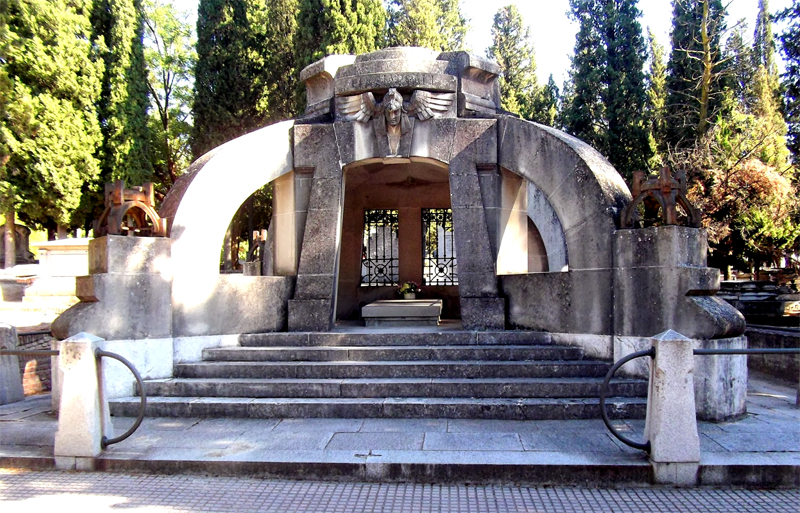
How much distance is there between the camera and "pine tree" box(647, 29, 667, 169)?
79.4 ft

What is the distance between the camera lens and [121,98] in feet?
79.8

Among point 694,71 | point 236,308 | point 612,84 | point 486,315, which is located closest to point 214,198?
point 236,308

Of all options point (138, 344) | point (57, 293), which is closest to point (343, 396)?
point (138, 344)

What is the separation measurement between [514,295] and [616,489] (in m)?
3.56

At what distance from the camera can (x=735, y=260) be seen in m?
17.8

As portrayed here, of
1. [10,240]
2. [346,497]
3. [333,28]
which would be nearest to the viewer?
[346,497]

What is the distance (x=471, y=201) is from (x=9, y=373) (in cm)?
661

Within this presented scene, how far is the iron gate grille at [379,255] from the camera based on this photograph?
12.0 m

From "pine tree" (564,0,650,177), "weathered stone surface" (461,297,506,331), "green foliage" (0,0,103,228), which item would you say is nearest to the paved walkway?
"weathered stone surface" (461,297,506,331)

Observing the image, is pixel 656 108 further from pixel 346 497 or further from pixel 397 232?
pixel 346 497

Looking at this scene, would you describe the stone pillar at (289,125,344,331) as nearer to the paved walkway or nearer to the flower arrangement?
the paved walkway

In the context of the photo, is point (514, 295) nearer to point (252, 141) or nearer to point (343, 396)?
point (343, 396)

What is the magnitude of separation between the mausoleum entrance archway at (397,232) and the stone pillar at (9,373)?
5.44m

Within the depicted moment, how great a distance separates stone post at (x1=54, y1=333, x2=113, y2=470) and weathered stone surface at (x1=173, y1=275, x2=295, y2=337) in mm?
2061
